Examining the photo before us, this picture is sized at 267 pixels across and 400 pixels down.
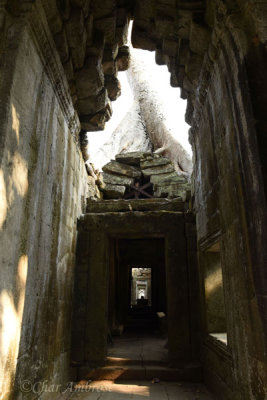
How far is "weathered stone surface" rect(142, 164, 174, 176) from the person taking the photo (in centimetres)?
1044

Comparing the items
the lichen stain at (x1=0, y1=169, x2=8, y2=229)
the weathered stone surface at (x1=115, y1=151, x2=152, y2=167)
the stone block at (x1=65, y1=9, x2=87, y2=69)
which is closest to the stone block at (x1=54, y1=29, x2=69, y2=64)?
the stone block at (x1=65, y1=9, x2=87, y2=69)

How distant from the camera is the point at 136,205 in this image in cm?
606

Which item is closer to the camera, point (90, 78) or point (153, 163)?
point (90, 78)

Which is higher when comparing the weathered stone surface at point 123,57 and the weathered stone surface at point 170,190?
the weathered stone surface at point 123,57

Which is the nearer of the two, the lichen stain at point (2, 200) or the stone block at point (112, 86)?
the lichen stain at point (2, 200)

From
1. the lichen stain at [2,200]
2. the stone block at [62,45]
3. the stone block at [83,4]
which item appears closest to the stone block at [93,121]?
the stone block at [62,45]

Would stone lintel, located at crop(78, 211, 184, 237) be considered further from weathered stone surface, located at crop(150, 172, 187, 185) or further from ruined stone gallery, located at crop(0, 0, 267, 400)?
weathered stone surface, located at crop(150, 172, 187, 185)

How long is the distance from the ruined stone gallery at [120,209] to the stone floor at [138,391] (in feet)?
0.13

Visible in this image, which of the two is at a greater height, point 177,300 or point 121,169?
point 121,169

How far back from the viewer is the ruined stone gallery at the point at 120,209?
104 inches

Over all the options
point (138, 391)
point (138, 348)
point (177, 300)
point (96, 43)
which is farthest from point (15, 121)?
point (138, 348)

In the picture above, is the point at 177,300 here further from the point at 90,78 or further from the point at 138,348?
the point at 90,78

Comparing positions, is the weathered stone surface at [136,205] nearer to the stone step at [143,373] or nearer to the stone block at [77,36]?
the stone block at [77,36]

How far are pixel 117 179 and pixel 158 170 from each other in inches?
61.8
